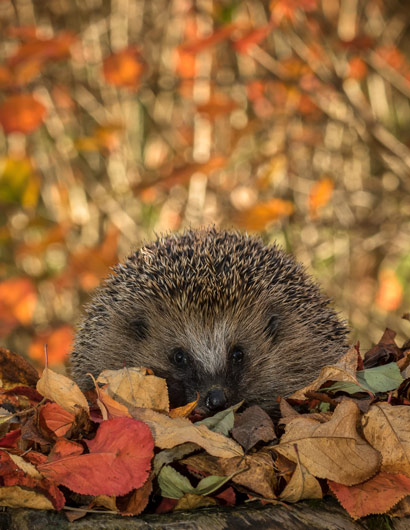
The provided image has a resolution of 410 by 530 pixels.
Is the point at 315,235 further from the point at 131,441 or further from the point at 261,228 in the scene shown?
the point at 131,441

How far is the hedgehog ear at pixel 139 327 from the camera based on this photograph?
320 cm

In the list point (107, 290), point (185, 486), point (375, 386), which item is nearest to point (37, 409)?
point (185, 486)

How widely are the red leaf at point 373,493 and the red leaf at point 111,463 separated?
1.72ft

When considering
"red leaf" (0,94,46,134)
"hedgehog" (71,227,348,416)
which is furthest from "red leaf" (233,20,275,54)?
"hedgehog" (71,227,348,416)

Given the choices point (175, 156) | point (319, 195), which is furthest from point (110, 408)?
point (175, 156)

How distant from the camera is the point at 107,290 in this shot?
136 inches

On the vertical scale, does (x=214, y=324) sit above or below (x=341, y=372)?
above

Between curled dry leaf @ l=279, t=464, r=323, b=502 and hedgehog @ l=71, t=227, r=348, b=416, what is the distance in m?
0.82

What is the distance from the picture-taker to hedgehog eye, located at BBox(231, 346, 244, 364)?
3.03 meters

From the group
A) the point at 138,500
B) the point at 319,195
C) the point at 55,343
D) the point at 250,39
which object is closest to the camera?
the point at 138,500

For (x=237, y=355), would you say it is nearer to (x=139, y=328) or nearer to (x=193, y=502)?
(x=139, y=328)

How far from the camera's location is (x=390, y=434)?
6.57 ft

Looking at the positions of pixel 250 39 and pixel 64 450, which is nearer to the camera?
pixel 64 450

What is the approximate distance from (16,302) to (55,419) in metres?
5.51
